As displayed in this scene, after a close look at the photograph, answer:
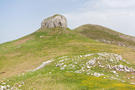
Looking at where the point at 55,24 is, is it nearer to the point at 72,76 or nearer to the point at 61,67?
the point at 61,67

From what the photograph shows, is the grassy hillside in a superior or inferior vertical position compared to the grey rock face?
inferior

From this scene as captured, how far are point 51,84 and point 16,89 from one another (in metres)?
6.36

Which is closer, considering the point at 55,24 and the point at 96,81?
the point at 96,81

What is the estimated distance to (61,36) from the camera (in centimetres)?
10481

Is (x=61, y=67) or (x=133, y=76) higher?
(x=61, y=67)

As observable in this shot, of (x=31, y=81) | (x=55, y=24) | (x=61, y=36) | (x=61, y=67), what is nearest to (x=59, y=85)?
(x=31, y=81)

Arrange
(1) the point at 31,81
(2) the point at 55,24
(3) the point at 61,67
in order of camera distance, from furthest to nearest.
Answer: (2) the point at 55,24
(3) the point at 61,67
(1) the point at 31,81

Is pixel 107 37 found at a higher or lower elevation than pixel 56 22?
lower

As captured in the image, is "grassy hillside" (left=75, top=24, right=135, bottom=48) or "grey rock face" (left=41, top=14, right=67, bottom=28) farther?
"grassy hillside" (left=75, top=24, right=135, bottom=48)

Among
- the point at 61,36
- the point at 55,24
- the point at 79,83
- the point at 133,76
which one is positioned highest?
the point at 55,24

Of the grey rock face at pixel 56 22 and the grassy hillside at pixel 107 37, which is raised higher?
the grey rock face at pixel 56 22

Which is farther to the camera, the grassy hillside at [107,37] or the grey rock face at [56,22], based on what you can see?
the grassy hillside at [107,37]

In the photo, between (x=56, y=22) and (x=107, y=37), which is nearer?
(x=56, y=22)

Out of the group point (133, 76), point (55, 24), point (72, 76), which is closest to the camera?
point (72, 76)
